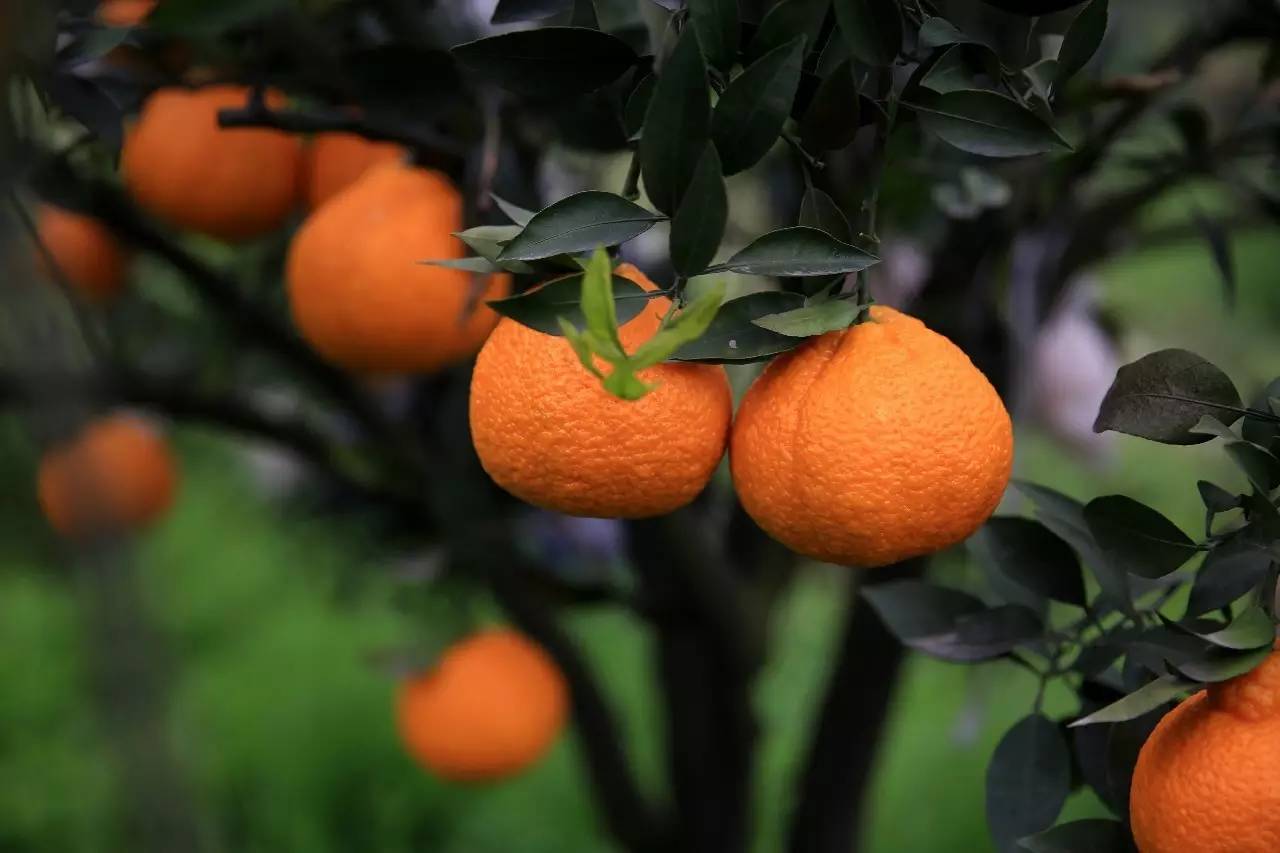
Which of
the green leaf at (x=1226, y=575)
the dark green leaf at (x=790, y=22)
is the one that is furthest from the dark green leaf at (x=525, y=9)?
the green leaf at (x=1226, y=575)

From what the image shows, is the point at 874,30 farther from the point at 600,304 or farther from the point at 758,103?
the point at 600,304

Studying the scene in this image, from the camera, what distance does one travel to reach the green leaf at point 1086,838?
1.40 feet

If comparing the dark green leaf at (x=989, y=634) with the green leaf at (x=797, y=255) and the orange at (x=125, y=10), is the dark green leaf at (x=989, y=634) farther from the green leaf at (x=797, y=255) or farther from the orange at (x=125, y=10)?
the orange at (x=125, y=10)

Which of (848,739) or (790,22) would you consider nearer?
(790,22)

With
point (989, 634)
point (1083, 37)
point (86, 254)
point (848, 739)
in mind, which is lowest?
point (848, 739)

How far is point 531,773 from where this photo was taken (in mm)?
1823

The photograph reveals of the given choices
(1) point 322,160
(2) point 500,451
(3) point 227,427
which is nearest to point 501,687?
(3) point 227,427

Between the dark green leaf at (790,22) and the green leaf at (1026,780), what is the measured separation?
28 cm

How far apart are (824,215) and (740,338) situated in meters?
0.06

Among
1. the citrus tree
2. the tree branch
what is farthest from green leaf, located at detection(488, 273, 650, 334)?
the tree branch

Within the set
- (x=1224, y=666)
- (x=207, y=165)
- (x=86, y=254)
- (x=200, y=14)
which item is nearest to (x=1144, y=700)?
(x=1224, y=666)

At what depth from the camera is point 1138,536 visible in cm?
42

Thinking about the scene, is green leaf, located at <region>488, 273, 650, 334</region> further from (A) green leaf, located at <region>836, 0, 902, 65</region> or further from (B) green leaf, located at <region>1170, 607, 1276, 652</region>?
(B) green leaf, located at <region>1170, 607, 1276, 652</region>

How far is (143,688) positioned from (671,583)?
2.74 feet
